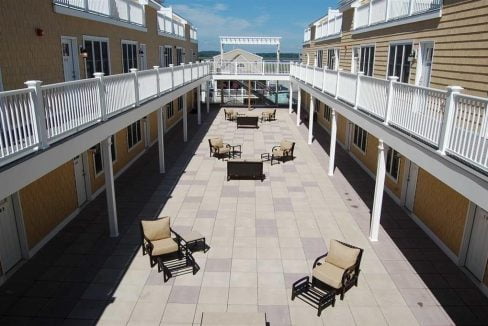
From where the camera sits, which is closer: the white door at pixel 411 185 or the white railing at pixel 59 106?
the white railing at pixel 59 106

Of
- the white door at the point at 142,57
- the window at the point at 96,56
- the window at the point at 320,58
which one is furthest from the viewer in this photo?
the window at the point at 320,58

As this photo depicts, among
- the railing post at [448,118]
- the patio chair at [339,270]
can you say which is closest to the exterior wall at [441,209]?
the patio chair at [339,270]

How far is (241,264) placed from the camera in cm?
973

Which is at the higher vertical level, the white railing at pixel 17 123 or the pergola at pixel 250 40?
the pergola at pixel 250 40

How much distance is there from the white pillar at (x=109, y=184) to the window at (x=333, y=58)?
16976 millimetres

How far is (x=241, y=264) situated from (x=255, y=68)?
81.3ft

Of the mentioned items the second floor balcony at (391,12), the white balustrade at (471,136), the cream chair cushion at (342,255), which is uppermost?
the second floor balcony at (391,12)

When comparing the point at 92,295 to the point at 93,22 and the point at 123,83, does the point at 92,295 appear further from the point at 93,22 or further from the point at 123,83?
the point at 93,22

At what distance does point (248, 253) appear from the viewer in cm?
1027

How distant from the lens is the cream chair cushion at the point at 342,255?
871cm

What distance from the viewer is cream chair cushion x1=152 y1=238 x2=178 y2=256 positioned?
9.37 metres

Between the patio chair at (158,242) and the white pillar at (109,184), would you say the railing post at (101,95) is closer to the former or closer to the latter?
the white pillar at (109,184)

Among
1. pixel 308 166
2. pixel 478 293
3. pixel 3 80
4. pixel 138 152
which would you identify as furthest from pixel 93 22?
pixel 478 293

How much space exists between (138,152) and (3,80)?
1130 cm
